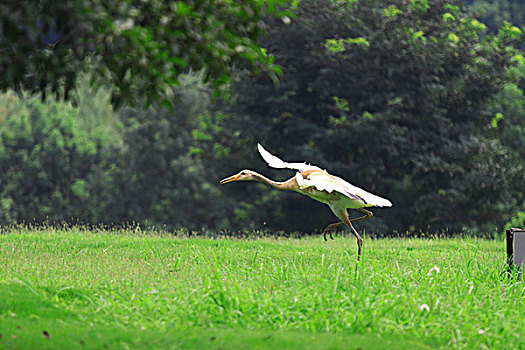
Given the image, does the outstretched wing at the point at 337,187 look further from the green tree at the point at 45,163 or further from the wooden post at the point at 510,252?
the green tree at the point at 45,163

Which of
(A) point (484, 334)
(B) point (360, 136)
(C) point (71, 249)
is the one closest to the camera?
(A) point (484, 334)

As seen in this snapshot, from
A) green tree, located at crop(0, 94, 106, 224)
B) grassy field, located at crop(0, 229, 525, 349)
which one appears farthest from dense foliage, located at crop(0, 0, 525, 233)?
grassy field, located at crop(0, 229, 525, 349)

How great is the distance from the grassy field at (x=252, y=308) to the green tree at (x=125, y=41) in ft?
8.89

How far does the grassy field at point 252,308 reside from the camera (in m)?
7.76

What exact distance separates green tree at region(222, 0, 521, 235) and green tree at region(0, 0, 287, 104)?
1561 centimetres

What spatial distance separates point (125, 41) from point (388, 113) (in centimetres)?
1726

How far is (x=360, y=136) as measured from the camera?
23.5m

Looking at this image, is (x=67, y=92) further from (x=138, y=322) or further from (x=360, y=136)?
(x=360, y=136)

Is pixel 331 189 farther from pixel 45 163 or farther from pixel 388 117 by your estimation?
pixel 45 163

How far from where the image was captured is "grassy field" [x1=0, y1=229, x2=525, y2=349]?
25.5 ft

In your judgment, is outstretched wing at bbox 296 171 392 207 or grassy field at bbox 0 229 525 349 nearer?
grassy field at bbox 0 229 525 349

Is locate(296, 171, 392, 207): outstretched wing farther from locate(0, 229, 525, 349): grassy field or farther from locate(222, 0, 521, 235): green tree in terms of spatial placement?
locate(222, 0, 521, 235): green tree

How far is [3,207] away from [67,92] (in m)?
26.9

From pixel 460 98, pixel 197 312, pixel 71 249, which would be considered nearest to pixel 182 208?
pixel 460 98
